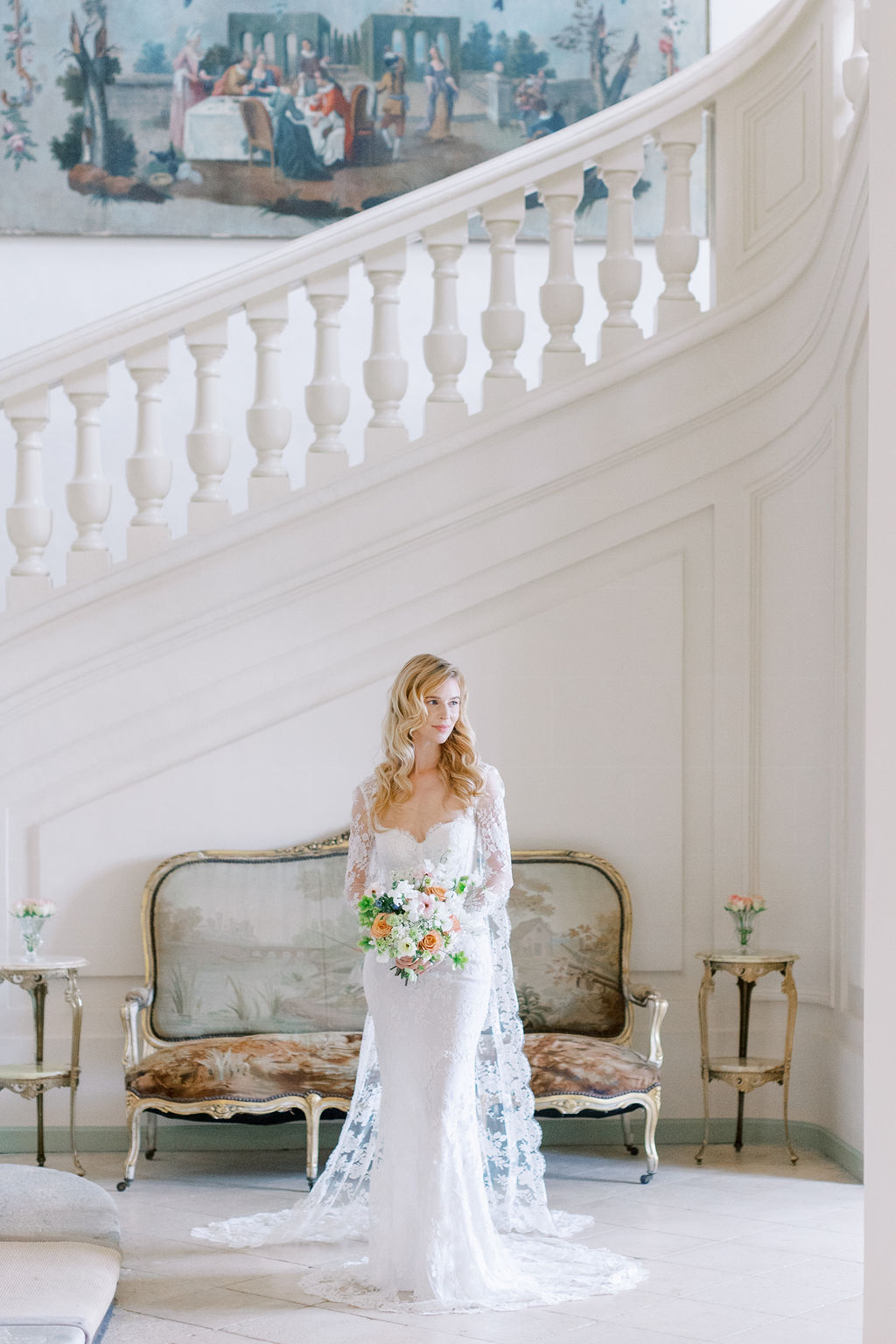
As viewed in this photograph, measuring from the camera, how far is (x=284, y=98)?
8.08m

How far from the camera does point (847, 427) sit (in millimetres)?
6328

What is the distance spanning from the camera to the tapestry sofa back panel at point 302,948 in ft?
20.5

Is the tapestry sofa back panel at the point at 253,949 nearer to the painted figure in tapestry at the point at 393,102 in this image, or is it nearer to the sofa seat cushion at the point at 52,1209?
the sofa seat cushion at the point at 52,1209

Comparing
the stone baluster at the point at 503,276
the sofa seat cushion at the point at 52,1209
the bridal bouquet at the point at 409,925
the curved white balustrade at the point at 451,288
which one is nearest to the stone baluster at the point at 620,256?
the curved white balustrade at the point at 451,288

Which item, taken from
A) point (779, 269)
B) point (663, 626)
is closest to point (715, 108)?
point (779, 269)

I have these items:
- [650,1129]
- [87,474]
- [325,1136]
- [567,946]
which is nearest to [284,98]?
[87,474]

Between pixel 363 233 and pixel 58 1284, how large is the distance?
4136 mm

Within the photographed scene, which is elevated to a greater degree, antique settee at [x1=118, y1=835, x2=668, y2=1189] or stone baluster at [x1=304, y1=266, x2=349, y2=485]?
stone baluster at [x1=304, y1=266, x2=349, y2=485]

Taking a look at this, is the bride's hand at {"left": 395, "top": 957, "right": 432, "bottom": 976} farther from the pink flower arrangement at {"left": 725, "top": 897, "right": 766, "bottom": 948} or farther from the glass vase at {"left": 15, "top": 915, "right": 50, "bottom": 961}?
the pink flower arrangement at {"left": 725, "top": 897, "right": 766, "bottom": 948}

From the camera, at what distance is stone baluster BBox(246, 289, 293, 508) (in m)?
6.28

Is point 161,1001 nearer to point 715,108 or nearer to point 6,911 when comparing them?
point 6,911

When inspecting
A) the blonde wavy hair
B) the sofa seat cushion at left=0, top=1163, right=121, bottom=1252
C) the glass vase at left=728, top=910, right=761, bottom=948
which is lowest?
the sofa seat cushion at left=0, top=1163, right=121, bottom=1252

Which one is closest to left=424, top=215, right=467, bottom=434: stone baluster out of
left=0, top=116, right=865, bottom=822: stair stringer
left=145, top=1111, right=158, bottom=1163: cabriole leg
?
left=0, top=116, right=865, bottom=822: stair stringer

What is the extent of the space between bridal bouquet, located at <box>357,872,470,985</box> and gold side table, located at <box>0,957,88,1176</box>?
195 centimetres
